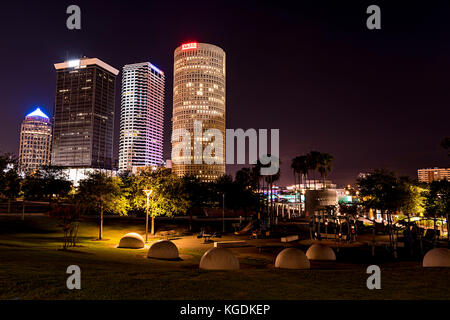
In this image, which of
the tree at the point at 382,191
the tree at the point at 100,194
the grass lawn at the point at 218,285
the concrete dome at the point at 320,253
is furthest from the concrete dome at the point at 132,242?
the tree at the point at 382,191

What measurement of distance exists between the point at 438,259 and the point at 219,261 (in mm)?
11700

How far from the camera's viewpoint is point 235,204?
63.4m

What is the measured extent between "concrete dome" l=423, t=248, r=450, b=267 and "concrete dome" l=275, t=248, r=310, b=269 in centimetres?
640

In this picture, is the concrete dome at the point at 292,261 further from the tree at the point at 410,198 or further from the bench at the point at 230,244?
the tree at the point at 410,198

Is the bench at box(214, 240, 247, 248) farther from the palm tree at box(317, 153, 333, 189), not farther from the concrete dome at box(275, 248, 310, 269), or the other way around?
the palm tree at box(317, 153, 333, 189)

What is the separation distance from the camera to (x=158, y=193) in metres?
39.2

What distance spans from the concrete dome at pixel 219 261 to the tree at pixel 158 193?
2337 cm

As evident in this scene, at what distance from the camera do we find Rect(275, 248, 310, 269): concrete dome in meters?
17.4

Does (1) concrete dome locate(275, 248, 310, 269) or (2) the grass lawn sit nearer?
(2) the grass lawn

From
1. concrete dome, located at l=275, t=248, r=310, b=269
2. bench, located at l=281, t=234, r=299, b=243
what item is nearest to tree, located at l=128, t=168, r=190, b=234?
bench, located at l=281, t=234, r=299, b=243

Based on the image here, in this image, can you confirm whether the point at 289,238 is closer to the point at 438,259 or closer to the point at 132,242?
the point at 132,242

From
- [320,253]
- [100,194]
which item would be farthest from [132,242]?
[320,253]

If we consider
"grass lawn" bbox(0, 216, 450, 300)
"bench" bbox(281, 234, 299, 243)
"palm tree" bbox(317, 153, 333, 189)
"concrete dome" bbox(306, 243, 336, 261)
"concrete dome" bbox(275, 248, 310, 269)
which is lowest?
"bench" bbox(281, 234, 299, 243)
